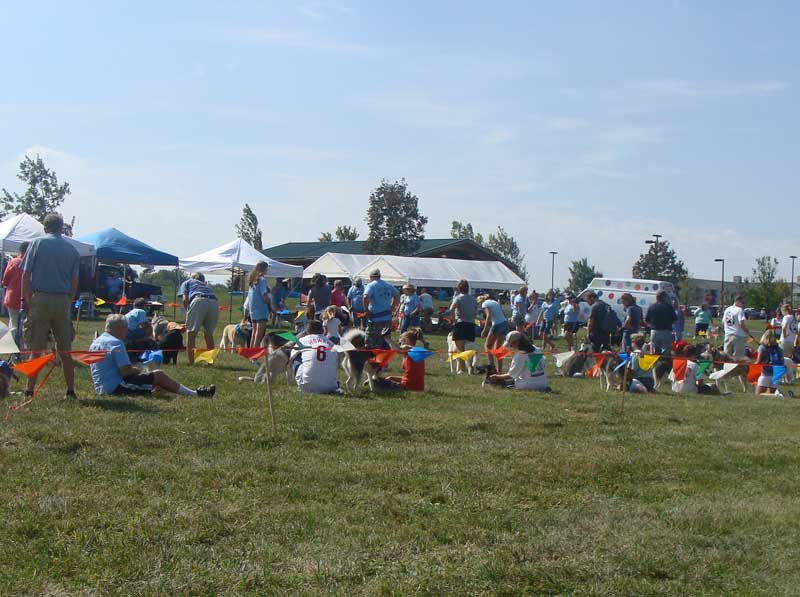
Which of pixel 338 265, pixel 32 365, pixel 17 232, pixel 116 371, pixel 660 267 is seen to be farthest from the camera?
pixel 660 267

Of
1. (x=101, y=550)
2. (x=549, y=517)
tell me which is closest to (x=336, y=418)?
(x=549, y=517)

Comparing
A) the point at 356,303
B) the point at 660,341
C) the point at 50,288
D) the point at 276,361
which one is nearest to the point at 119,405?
the point at 50,288

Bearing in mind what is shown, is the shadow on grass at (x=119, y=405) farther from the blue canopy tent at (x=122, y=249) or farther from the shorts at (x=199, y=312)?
the blue canopy tent at (x=122, y=249)

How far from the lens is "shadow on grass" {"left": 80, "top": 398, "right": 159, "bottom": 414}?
9.06 meters

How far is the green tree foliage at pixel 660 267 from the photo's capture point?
69819 mm

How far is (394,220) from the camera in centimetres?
5541

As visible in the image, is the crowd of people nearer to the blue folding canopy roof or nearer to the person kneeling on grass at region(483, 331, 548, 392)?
the person kneeling on grass at region(483, 331, 548, 392)

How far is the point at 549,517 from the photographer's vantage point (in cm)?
618

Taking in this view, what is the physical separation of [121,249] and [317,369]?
45.5ft

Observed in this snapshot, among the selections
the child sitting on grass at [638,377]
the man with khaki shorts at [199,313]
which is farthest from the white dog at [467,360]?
the man with khaki shorts at [199,313]

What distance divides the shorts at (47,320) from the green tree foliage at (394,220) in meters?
46.3

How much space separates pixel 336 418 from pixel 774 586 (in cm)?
515

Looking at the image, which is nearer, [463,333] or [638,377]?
[638,377]

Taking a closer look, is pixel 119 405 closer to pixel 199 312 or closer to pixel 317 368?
pixel 317 368
